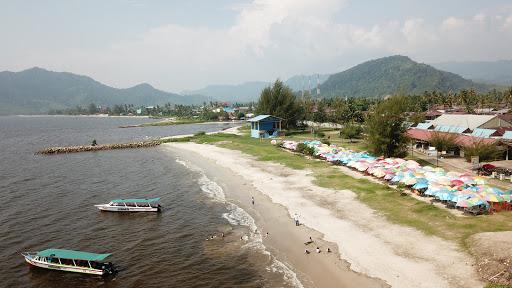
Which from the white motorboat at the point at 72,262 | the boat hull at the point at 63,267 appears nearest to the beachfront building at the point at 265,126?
the white motorboat at the point at 72,262

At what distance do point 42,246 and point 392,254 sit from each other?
3100 cm

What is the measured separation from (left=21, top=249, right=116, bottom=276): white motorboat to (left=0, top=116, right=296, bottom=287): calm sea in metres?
0.54

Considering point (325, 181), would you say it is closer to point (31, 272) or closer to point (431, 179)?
point (431, 179)

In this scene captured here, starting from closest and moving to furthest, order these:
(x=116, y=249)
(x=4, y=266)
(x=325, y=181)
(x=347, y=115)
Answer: (x=4, y=266) < (x=116, y=249) < (x=325, y=181) < (x=347, y=115)

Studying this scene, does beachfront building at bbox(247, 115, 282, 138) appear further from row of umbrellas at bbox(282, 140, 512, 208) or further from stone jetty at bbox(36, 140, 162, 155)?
row of umbrellas at bbox(282, 140, 512, 208)

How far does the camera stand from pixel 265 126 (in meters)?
109

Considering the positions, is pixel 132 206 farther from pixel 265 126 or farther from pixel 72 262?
pixel 265 126

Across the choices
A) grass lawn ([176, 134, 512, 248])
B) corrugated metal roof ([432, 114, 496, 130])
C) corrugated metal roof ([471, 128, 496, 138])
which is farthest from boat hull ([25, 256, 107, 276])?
corrugated metal roof ([432, 114, 496, 130])

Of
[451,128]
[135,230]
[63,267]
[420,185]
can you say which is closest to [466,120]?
[451,128]

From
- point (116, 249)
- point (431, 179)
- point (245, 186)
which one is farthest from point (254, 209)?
point (431, 179)

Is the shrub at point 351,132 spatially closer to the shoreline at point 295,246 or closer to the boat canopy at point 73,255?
the shoreline at point 295,246

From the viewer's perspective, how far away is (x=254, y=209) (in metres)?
43.7

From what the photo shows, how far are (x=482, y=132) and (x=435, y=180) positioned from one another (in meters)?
35.0

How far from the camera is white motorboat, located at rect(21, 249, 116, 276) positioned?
29438 mm
